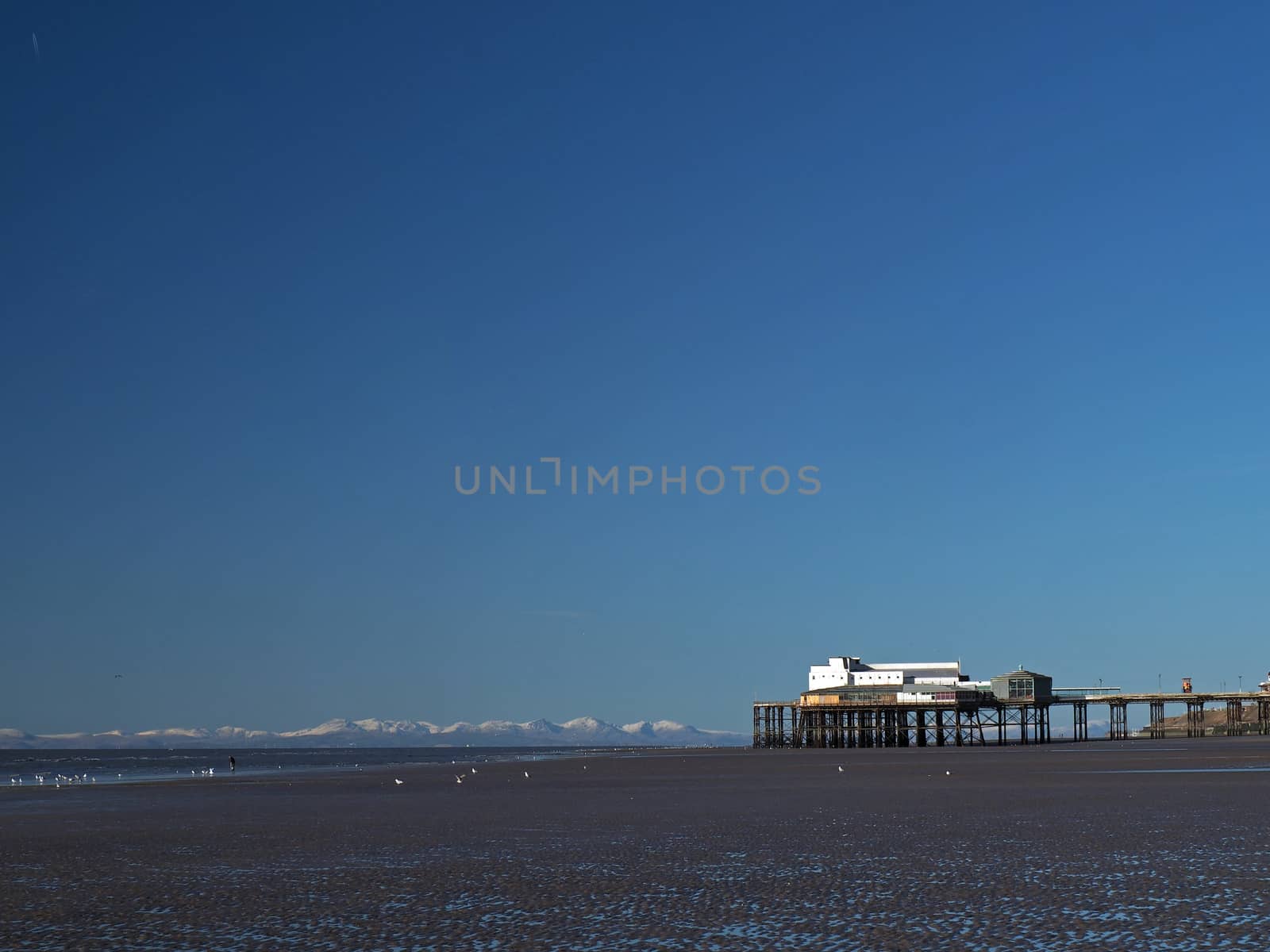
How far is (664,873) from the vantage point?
74.5ft

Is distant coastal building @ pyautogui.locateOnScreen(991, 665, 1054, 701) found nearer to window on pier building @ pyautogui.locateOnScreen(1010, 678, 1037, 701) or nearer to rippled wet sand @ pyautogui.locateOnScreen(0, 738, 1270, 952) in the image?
window on pier building @ pyautogui.locateOnScreen(1010, 678, 1037, 701)

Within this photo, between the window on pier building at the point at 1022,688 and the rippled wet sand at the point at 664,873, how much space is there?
365 feet

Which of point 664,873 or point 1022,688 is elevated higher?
point 664,873

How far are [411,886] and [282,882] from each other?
8.42ft

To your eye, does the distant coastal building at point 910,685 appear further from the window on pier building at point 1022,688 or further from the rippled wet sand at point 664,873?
the rippled wet sand at point 664,873

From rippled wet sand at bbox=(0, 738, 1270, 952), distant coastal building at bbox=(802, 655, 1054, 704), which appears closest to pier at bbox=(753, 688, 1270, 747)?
distant coastal building at bbox=(802, 655, 1054, 704)

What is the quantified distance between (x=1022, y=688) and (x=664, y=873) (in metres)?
139

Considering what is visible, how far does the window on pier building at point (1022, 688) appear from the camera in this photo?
501 ft

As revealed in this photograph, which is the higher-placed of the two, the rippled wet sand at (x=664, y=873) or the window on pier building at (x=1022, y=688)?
the rippled wet sand at (x=664, y=873)

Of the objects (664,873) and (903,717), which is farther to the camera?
(903,717)

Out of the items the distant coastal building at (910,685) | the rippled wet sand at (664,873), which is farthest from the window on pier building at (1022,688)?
the rippled wet sand at (664,873)

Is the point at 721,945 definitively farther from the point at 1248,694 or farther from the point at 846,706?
the point at 1248,694

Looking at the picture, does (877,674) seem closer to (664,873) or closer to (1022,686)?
(1022,686)

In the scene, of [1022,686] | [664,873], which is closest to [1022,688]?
[1022,686]
